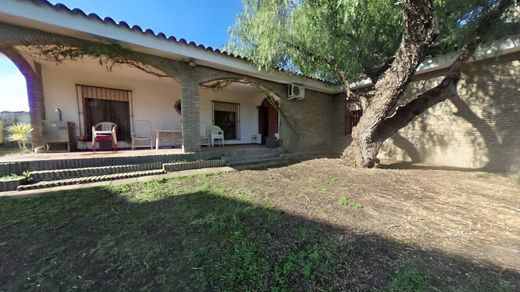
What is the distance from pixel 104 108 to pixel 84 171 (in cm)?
364

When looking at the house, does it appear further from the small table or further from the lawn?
the lawn

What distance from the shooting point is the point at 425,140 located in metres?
7.36

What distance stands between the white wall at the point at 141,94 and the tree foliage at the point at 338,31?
297 centimetres

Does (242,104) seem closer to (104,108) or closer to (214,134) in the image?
(214,134)

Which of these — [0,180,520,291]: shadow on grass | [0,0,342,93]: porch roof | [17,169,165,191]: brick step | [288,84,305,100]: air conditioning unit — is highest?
[0,0,342,93]: porch roof

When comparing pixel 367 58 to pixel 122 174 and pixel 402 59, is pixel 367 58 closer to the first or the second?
pixel 402 59

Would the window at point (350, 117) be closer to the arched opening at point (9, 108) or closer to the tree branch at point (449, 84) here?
the tree branch at point (449, 84)

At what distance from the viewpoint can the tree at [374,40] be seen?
4707 millimetres

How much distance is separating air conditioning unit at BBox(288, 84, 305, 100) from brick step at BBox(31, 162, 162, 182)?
5.15 meters

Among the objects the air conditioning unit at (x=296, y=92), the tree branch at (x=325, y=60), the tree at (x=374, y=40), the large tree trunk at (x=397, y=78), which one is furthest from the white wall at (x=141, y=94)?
the large tree trunk at (x=397, y=78)

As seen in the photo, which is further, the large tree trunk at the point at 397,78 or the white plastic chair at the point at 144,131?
the white plastic chair at the point at 144,131

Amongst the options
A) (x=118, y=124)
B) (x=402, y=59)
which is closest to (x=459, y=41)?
(x=402, y=59)

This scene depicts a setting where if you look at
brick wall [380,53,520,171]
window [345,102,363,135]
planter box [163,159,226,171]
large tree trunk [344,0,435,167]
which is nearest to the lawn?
planter box [163,159,226,171]

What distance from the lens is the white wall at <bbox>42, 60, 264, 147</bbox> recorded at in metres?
6.39
